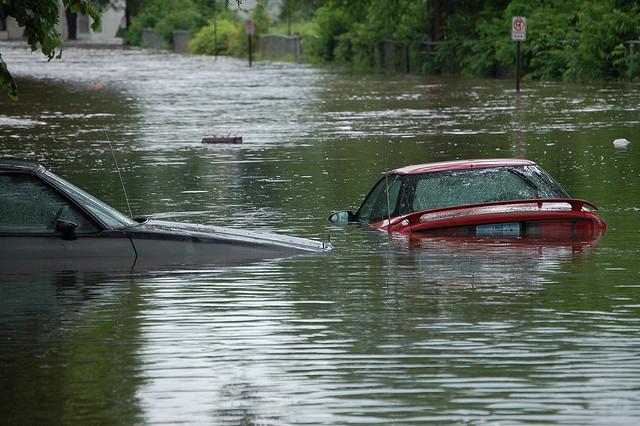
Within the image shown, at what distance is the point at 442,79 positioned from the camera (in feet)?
192

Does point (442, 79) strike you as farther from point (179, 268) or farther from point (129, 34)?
point (129, 34)

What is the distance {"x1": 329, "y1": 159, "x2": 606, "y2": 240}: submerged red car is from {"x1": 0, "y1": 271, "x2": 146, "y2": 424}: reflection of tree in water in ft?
12.0

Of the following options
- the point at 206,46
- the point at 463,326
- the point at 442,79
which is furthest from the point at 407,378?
the point at 206,46

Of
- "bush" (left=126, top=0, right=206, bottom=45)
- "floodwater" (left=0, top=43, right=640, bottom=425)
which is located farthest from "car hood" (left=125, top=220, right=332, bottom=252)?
"bush" (left=126, top=0, right=206, bottom=45)

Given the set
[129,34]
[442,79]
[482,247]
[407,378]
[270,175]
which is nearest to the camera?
[407,378]

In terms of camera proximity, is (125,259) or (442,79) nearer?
(125,259)

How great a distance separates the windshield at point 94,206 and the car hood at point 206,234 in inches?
4.8

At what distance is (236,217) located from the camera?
57.2 feet

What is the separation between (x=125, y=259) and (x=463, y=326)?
3037 mm

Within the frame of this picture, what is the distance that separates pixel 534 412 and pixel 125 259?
4.95 metres

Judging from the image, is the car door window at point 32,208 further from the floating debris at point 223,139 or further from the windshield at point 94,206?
the floating debris at point 223,139

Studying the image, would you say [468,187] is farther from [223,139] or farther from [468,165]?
[223,139]

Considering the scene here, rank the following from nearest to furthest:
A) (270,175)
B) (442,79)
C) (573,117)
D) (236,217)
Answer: (236,217), (270,175), (573,117), (442,79)

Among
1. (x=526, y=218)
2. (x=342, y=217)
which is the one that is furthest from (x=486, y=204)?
(x=342, y=217)
